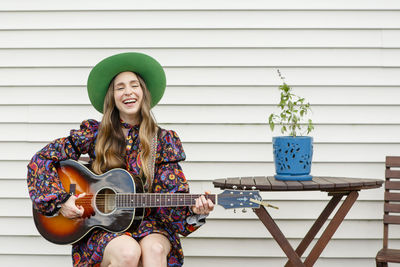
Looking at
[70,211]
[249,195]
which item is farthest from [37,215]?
[249,195]

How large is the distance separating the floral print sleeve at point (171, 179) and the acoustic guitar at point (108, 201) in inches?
5.6

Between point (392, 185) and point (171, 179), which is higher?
point (392, 185)

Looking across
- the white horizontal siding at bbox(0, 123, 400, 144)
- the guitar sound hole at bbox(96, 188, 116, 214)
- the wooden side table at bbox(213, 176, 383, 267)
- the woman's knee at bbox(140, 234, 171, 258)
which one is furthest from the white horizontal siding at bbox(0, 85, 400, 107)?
the woman's knee at bbox(140, 234, 171, 258)

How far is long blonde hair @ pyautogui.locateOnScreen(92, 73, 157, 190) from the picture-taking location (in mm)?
3242

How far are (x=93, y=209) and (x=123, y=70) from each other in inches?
31.6

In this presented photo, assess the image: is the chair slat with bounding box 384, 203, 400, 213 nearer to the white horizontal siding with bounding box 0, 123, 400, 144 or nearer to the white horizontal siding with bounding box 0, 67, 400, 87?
the white horizontal siding with bounding box 0, 123, 400, 144

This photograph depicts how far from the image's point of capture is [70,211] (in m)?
3.12

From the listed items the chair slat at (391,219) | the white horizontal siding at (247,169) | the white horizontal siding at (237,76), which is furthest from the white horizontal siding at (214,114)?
the chair slat at (391,219)

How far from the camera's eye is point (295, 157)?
128 inches

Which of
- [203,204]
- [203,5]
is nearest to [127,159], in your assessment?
[203,204]

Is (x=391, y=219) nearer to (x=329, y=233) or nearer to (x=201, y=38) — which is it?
(x=329, y=233)

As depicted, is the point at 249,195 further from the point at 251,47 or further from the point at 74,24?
the point at 74,24

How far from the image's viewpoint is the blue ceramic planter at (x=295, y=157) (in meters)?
3.24

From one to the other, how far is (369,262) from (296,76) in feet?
4.41
